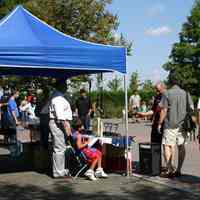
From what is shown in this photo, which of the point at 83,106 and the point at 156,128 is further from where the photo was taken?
the point at 83,106

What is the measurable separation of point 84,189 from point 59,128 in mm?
1778

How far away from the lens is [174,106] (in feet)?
33.8

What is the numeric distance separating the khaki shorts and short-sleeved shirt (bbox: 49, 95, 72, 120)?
1879 mm

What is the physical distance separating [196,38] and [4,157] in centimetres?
5315

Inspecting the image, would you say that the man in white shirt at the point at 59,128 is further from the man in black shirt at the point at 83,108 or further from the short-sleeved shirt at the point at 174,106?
the man in black shirt at the point at 83,108

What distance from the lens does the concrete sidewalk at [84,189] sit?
8.80m

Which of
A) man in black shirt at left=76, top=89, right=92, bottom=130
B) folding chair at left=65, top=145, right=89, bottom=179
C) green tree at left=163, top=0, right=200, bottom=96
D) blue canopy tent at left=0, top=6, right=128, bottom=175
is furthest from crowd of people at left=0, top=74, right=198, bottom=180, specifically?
green tree at left=163, top=0, right=200, bottom=96

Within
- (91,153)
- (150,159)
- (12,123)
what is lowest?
(150,159)

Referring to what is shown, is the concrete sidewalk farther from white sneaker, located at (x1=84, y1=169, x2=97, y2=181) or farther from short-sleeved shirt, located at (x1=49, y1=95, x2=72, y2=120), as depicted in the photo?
short-sleeved shirt, located at (x1=49, y1=95, x2=72, y2=120)

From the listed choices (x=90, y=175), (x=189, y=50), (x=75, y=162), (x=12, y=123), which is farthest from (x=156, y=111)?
(x=189, y=50)

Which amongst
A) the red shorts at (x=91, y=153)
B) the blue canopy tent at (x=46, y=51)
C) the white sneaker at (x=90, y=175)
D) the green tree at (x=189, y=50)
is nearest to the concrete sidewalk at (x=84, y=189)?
the white sneaker at (x=90, y=175)

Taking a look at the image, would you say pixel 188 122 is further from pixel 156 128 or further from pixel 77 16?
pixel 77 16

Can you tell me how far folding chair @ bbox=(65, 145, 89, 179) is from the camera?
10.9 m

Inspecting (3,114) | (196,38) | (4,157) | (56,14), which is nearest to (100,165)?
(4,157)
